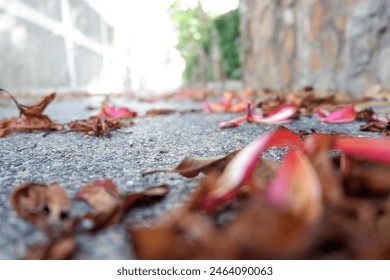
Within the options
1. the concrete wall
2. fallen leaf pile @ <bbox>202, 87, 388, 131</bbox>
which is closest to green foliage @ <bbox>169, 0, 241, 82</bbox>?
the concrete wall

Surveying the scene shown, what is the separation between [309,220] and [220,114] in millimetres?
1628

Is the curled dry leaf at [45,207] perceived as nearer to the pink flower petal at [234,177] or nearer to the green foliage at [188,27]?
the pink flower petal at [234,177]

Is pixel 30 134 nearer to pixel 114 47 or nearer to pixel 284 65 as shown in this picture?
pixel 284 65

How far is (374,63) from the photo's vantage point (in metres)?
2.38

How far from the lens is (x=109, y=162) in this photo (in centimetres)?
89

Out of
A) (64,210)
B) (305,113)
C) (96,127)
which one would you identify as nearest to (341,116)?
(305,113)

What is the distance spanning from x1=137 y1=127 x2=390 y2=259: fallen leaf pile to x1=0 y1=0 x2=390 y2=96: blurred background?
205cm

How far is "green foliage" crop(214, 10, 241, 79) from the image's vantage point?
7.37 m

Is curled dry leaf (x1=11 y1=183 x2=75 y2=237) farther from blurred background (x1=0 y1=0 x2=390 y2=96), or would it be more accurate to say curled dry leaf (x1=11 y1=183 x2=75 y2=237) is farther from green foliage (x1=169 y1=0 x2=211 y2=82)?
green foliage (x1=169 y1=0 x2=211 y2=82)

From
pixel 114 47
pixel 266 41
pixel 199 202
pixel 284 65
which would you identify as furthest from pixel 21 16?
pixel 114 47

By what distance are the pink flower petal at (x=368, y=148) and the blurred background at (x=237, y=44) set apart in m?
2.02

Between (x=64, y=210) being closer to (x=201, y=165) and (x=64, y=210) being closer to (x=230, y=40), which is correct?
(x=201, y=165)

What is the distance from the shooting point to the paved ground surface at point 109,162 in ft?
1.62
